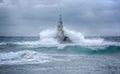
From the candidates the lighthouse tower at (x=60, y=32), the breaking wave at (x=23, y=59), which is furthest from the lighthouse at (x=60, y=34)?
the breaking wave at (x=23, y=59)

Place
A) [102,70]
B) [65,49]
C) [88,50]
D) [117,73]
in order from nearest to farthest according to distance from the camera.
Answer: [117,73], [102,70], [88,50], [65,49]

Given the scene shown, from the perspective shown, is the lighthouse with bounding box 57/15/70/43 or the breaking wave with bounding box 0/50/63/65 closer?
the breaking wave with bounding box 0/50/63/65

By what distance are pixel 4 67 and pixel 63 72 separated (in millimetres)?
4853

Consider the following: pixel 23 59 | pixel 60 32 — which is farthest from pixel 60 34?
pixel 23 59

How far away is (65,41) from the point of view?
156 feet

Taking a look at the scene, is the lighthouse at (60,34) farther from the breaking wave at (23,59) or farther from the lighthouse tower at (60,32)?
the breaking wave at (23,59)

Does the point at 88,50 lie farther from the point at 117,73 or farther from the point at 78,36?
the point at 78,36

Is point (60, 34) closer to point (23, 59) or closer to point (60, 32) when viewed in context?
point (60, 32)

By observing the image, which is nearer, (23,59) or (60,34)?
(23,59)

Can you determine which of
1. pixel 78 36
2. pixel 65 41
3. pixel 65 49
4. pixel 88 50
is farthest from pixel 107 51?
pixel 78 36

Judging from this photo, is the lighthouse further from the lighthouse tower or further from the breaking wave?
the breaking wave

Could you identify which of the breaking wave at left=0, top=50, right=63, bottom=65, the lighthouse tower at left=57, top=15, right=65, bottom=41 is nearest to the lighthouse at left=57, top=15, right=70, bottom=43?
the lighthouse tower at left=57, top=15, right=65, bottom=41

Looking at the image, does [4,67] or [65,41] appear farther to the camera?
[65,41]

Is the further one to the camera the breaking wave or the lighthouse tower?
the lighthouse tower
